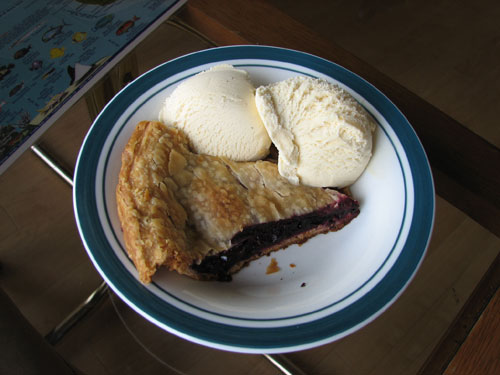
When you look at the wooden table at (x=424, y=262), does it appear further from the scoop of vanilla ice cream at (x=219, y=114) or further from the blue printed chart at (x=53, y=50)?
the scoop of vanilla ice cream at (x=219, y=114)

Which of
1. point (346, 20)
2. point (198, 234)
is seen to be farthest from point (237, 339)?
point (346, 20)

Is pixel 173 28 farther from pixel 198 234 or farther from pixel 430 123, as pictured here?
pixel 430 123

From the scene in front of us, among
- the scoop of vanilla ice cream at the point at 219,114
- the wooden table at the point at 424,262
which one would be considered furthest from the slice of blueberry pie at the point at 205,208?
the wooden table at the point at 424,262

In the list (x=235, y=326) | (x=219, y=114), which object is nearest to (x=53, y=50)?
(x=219, y=114)

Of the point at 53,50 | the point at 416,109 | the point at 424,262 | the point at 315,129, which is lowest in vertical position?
the point at 424,262

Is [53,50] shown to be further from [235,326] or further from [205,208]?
[235,326]

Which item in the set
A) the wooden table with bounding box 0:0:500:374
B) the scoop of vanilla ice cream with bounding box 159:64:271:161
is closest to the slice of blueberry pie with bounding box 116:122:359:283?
the scoop of vanilla ice cream with bounding box 159:64:271:161
